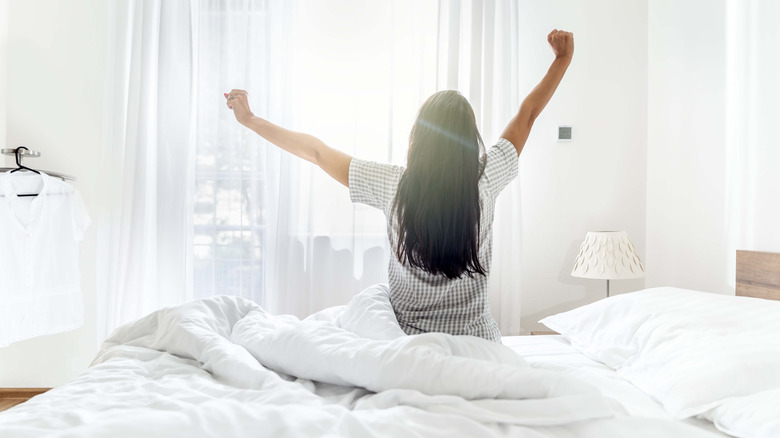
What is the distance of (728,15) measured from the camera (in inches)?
81.6

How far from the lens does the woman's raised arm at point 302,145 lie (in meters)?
1.40

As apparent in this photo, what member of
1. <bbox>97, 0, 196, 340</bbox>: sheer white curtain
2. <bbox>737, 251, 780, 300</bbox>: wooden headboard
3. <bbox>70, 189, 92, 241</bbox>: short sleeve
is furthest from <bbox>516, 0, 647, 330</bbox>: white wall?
<bbox>70, 189, 92, 241</bbox>: short sleeve

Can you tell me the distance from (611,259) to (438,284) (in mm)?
1418

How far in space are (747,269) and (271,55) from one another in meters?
2.45

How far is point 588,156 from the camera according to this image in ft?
8.81

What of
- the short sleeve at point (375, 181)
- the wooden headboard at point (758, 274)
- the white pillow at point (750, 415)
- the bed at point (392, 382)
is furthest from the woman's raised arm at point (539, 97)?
the wooden headboard at point (758, 274)

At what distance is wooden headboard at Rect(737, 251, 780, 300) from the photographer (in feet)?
5.59

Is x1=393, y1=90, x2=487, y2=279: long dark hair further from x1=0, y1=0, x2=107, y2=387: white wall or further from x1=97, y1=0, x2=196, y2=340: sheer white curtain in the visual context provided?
x1=0, y1=0, x2=107, y2=387: white wall

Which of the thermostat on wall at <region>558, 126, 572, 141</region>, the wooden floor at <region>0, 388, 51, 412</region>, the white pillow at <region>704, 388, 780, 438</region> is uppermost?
the thermostat on wall at <region>558, 126, 572, 141</region>

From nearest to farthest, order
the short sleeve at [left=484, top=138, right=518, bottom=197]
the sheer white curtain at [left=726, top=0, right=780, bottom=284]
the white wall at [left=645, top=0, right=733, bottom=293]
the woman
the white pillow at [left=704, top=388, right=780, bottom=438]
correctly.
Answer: the white pillow at [left=704, top=388, right=780, bottom=438] → the woman → the short sleeve at [left=484, top=138, right=518, bottom=197] → the sheer white curtain at [left=726, top=0, right=780, bottom=284] → the white wall at [left=645, top=0, right=733, bottom=293]

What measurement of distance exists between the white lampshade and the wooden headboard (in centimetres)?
43

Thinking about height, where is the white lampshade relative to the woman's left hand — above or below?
below

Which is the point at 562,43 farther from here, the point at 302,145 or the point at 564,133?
the point at 564,133

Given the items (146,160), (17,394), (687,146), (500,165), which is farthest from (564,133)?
(17,394)
